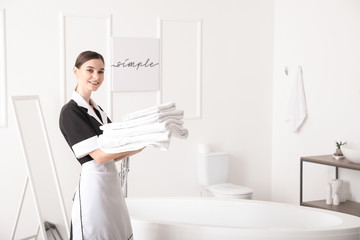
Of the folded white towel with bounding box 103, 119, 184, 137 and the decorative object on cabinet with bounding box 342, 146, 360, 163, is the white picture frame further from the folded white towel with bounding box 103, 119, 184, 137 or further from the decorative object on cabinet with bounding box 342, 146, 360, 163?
the folded white towel with bounding box 103, 119, 184, 137

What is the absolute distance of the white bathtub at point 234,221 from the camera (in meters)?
2.67

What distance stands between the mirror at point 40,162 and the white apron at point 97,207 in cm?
153

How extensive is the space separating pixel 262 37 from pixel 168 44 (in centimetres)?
113

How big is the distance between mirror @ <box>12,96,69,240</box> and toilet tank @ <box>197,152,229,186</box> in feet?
4.97

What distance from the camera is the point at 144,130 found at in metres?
1.82

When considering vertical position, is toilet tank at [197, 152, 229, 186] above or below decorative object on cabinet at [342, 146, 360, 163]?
below

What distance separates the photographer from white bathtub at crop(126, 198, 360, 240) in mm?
2666

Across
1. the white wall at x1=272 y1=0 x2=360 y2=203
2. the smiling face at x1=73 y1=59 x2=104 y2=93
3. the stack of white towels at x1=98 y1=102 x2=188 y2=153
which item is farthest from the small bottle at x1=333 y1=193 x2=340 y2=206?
the smiling face at x1=73 y1=59 x2=104 y2=93

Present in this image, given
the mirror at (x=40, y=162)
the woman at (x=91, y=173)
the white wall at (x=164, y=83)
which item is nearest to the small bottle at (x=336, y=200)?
the white wall at (x=164, y=83)

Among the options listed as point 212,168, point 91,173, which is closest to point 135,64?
point 212,168

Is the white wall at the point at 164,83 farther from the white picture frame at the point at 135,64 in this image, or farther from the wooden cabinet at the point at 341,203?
the wooden cabinet at the point at 341,203

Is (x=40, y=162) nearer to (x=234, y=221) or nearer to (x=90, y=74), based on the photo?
(x=234, y=221)

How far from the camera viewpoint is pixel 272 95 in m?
5.29

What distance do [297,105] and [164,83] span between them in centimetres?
135
